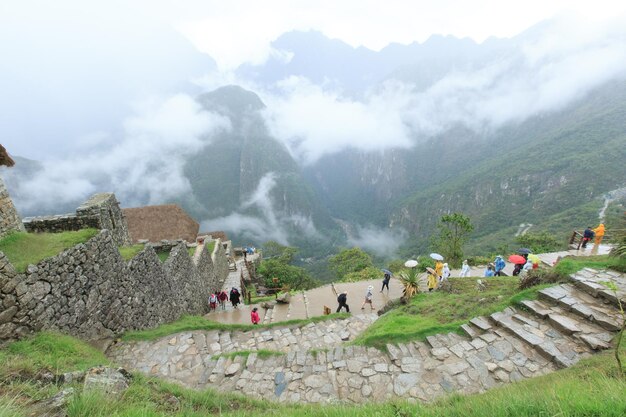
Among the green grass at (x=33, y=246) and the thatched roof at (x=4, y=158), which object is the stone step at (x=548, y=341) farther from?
the thatched roof at (x=4, y=158)

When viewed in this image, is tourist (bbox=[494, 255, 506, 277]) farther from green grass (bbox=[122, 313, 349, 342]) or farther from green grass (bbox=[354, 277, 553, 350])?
green grass (bbox=[122, 313, 349, 342])

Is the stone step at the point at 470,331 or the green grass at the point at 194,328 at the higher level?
the stone step at the point at 470,331

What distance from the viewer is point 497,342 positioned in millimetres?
7324

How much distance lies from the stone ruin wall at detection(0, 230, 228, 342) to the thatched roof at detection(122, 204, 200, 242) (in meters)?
16.8

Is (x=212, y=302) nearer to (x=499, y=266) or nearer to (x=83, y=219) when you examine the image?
(x=83, y=219)

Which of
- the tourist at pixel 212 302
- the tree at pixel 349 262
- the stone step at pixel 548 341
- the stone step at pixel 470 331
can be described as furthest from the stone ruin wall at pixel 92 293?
the tree at pixel 349 262

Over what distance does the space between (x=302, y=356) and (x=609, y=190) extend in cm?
10569

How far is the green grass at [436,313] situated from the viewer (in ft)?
26.2

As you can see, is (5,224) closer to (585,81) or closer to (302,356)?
(302,356)

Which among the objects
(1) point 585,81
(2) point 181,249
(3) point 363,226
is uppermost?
(1) point 585,81

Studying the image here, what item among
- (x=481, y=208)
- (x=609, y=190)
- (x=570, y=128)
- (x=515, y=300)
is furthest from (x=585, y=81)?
(x=515, y=300)

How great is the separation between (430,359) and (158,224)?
2864cm

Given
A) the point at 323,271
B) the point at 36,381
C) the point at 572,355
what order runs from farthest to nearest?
1. the point at 323,271
2. the point at 572,355
3. the point at 36,381

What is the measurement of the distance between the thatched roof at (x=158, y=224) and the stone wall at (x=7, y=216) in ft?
68.8
